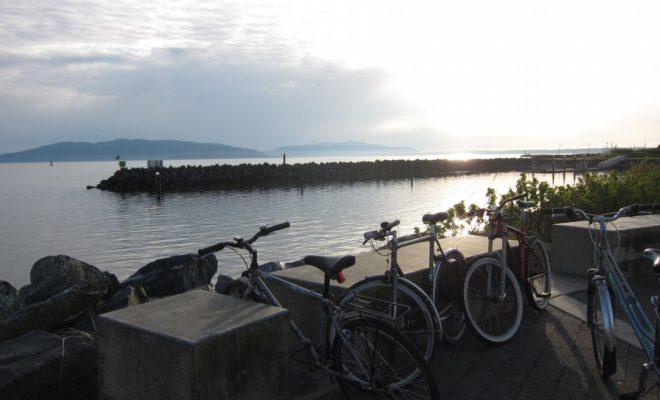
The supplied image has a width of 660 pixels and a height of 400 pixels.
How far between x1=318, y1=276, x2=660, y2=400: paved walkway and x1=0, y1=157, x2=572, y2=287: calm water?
3.92 metres

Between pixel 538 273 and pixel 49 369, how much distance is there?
4984 millimetres

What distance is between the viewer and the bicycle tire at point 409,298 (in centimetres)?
426

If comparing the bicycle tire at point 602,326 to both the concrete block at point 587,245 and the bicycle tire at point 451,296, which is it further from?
the concrete block at point 587,245

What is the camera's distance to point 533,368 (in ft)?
15.4

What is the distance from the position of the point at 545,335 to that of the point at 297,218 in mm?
23521

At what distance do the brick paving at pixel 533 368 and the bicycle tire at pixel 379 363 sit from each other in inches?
19.1

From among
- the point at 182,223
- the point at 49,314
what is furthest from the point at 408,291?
the point at 182,223

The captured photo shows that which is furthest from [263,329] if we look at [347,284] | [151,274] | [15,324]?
[151,274]

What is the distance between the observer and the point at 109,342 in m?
3.73

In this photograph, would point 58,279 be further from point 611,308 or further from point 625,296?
point 625,296

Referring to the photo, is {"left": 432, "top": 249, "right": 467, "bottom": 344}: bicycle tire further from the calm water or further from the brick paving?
the calm water

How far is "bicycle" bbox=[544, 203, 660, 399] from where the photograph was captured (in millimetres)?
3985

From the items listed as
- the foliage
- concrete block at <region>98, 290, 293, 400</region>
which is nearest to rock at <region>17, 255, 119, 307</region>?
concrete block at <region>98, 290, 293, 400</region>

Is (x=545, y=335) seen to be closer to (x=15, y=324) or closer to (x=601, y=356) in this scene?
(x=601, y=356)
